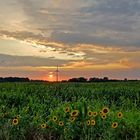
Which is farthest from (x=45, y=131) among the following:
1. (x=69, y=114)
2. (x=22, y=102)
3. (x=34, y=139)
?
(x=22, y=102)

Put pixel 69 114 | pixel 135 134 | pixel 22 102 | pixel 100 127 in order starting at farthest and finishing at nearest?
pixel 22 102 < pixel 69 114 < pixel 100 127 < pixel 135 134

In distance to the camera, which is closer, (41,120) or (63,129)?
(63,129)

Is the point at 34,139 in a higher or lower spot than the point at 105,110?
lower

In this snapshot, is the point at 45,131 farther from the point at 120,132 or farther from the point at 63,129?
the point at 120,132

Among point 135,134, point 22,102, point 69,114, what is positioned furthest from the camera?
point 22,102

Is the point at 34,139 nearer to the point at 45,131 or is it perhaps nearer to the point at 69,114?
the point at 45,131

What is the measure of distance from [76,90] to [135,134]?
21.7 m

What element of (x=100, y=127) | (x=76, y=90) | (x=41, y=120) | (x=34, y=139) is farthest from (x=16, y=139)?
(x=76, y=90)

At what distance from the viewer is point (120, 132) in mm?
8500

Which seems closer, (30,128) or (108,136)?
(108,136)

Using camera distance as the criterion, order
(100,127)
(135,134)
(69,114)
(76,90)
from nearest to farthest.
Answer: (135,134)
(100,127)
(69,114)
(76,90)

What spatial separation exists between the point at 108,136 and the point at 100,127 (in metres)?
0.51

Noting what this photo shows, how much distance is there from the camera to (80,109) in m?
10.3

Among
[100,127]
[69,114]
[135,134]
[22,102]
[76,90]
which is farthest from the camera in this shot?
[76,90]
